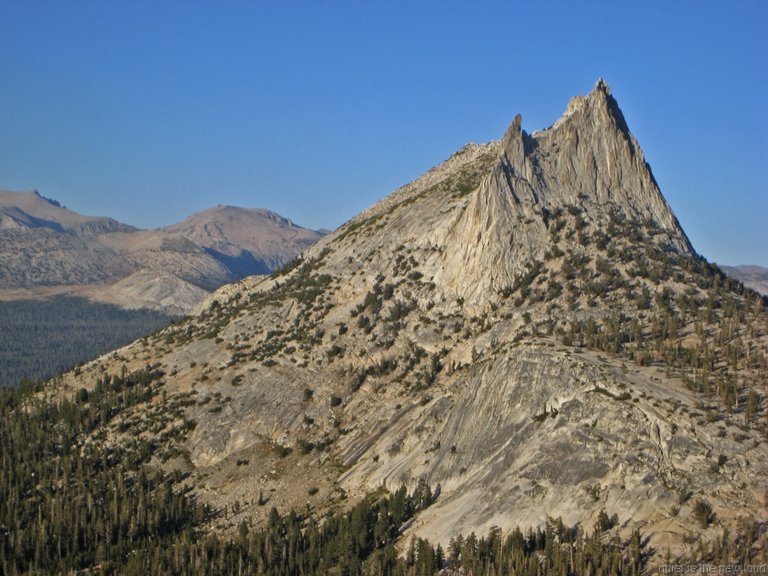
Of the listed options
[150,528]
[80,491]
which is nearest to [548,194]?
[150,528]

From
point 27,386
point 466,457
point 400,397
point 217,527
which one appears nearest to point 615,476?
point 466,457

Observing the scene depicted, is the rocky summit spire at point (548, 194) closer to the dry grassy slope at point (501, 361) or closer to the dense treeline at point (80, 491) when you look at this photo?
the dry grassy slope at point (501, 361)

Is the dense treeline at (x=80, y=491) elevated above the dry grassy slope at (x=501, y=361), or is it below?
below

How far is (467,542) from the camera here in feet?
246

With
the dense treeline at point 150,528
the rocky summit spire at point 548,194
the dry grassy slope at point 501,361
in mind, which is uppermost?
the rocky summit spire at point 548,194

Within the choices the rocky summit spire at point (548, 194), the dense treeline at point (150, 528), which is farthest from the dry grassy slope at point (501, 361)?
the dense treeline at point (150, 528)

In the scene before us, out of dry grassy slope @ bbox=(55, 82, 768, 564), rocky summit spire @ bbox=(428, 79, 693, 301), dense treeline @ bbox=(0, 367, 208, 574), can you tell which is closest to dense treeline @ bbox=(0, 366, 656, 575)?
dense treeline @ bbox=(0, 367, 208, 574)

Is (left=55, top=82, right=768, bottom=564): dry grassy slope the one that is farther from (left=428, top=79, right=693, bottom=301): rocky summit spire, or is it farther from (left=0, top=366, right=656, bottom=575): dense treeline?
(left=0, top=366, right=656, bottom=575): dense treeline

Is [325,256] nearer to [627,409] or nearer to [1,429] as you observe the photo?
[1,429]

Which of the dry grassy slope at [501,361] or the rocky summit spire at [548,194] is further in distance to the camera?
the rocky summit spire at [548,194]

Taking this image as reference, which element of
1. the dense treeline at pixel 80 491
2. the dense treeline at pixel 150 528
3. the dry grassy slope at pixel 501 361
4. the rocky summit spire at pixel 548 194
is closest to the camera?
the dense treeline at pixel 150 528

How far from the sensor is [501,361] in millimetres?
93500

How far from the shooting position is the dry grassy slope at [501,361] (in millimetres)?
77062

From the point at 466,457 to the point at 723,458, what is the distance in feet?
83.2
